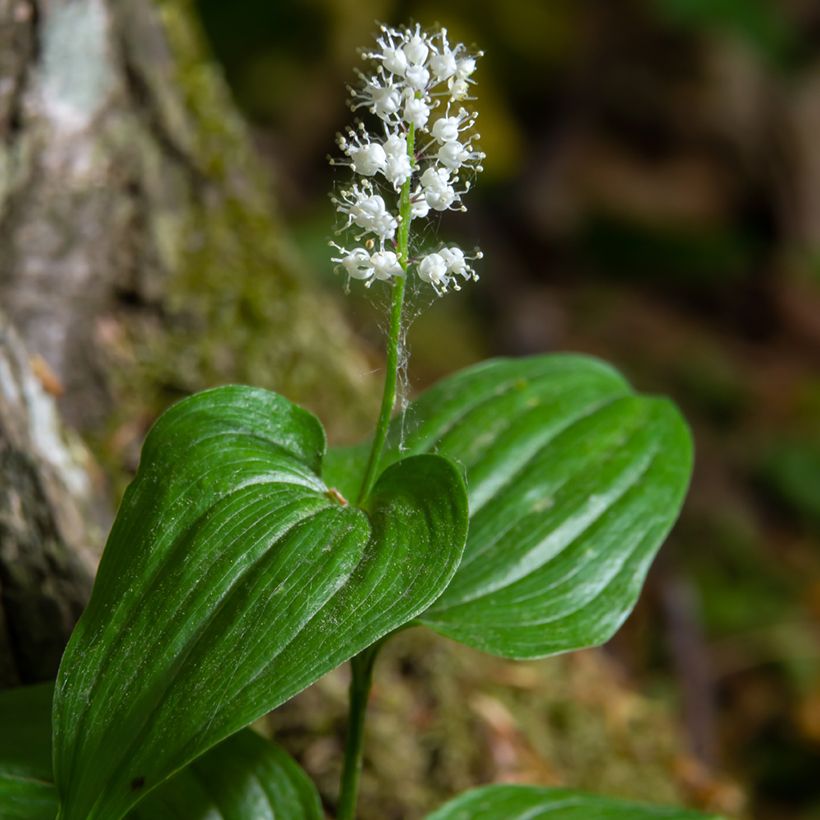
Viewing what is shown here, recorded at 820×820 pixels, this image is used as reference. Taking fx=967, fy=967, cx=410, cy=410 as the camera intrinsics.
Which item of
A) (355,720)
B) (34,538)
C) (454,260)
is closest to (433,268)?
(454,260)

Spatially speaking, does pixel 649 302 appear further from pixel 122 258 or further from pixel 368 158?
pixel 368 158

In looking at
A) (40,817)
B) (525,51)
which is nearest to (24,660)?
(40,817)

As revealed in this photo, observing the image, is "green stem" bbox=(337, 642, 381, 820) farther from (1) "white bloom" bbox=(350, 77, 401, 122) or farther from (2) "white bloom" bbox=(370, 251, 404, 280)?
(1) "white bloom" bbox=(350, 77, 401, 122)

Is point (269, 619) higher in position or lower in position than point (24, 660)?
higher


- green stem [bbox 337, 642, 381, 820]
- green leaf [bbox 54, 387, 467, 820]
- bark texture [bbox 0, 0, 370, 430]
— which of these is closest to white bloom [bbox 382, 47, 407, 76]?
green leaf [bbox 54, 387, 467, 820]

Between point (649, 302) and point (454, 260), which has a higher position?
point (454, 260)

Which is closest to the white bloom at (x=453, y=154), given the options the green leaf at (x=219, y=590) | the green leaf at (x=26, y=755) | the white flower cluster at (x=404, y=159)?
the white flower cluster at (x=404, y=159)

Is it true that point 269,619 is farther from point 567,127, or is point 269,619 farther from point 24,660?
point 567,127
